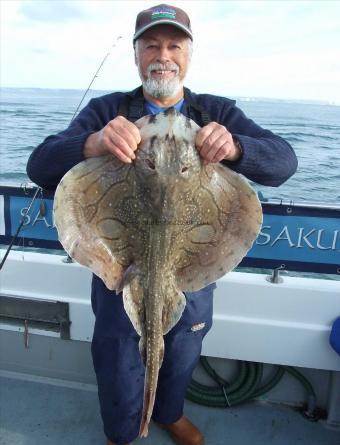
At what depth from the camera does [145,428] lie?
6.93 feet

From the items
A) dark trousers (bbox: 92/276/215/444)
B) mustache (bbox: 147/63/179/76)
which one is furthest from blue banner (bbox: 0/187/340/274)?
mustache (bbox: 147/63/179/76)

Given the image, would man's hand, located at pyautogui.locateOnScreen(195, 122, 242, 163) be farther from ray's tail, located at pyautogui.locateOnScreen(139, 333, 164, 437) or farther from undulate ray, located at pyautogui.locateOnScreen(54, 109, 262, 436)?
ray's tail, located at pyautogui.locateOnScreen(139, 333, 164, 437)

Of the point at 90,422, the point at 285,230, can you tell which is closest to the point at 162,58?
the point at 285,230

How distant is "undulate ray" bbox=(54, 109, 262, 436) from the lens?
68.6 inches

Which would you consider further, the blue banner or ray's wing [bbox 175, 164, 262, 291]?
the blue banner

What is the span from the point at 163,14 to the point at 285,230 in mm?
1679

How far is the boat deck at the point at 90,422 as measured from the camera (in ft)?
9.79

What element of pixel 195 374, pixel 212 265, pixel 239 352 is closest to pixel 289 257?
pixel 239 352

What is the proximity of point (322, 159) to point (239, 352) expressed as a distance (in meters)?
12.1

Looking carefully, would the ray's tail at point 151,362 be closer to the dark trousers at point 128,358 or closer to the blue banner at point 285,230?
the dark trousers at point 128,358

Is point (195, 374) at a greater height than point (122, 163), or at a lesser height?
lesser

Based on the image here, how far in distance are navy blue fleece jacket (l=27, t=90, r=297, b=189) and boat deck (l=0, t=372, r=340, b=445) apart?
1827 mm

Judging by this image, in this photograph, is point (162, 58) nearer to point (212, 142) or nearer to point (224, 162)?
point (224, 162)

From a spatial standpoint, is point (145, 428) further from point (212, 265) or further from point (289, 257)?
point (289, 257)
